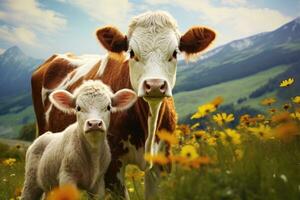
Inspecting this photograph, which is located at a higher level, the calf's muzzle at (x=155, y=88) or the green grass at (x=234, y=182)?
the calf's muzzle at (x=155, y=88)

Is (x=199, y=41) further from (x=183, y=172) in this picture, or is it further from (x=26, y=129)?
(x=26, y=129)

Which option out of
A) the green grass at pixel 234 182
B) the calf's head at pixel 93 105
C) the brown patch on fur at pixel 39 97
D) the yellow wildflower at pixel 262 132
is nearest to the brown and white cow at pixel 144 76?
the calf's head at pixel 93 105

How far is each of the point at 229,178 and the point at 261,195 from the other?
21cm

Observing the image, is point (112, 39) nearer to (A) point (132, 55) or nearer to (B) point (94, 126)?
(A) point (132, 55)

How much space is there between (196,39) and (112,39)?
3.79ft

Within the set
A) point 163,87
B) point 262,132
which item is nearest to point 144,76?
point 163,87

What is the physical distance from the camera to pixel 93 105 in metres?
5.27

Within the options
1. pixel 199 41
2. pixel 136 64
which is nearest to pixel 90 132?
pixel 136 64

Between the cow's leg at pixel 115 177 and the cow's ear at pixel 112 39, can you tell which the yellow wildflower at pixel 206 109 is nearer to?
the cow's leg at pixel 115 177

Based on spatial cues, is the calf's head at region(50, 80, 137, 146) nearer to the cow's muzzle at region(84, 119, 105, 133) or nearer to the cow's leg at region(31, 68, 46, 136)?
the cow's muzzle at region(84, 119, 105, 133)

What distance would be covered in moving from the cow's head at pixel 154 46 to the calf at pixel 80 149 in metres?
0.49

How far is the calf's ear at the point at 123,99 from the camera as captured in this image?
5617 mm

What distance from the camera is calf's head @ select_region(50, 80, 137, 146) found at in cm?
489

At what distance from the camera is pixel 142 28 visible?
5758mm
